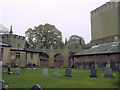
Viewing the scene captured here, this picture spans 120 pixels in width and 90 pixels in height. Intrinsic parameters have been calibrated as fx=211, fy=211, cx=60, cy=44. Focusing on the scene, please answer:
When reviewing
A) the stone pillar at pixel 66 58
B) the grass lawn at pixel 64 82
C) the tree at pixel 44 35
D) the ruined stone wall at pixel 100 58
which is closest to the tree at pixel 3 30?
the tree at pixel 44 35

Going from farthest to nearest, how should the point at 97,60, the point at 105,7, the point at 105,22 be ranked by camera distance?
the point at 105,7 → the point at 105,22 → the point at 97,60

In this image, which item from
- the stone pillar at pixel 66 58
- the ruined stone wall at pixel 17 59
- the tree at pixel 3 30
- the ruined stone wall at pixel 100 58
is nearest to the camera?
the ruined stone wall at pixel 100 58

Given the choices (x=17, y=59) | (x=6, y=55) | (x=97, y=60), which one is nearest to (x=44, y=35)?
(x=17, y=59)

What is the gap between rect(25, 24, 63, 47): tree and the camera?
64250mm

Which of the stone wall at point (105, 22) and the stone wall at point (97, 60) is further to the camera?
the stone wall at point (105, 22)

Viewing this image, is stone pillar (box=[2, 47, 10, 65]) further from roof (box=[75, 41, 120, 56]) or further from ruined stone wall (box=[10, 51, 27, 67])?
roof (box=[75, 41, 120, 56])

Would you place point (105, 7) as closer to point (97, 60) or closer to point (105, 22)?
point (105, 22)

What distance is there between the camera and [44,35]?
214ft

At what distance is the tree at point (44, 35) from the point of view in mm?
64250

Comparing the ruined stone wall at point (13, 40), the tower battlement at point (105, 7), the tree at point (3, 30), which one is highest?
the tower battlement at point (105, 7)

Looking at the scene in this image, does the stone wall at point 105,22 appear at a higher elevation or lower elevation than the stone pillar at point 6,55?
higher

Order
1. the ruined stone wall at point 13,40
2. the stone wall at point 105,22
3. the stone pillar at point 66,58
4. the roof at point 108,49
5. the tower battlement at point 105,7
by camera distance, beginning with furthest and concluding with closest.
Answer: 1. the stone pillar at point 66,58
2. the ruined stone wall at point 13,40
3. the tower battlement at point 105,7
4. the stone wall at point 105,22
5. the roof at point 108,49

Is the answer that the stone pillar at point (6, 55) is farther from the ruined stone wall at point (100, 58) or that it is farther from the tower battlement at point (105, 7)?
the tower battlement at point (105, 7)

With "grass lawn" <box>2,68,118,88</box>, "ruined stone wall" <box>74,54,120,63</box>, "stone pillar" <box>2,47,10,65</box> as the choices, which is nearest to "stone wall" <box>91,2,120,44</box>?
"ruined stone wall" <box>74,54,120,63</box>
